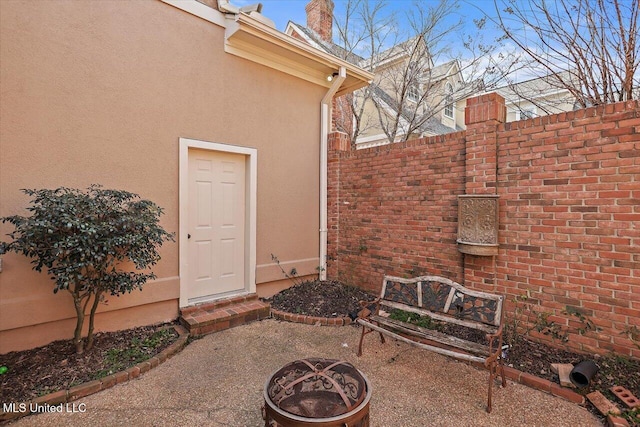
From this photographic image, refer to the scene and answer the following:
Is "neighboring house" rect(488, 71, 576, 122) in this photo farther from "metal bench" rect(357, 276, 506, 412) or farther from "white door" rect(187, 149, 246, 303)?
"white door" rect(187, 149, 246, 303)

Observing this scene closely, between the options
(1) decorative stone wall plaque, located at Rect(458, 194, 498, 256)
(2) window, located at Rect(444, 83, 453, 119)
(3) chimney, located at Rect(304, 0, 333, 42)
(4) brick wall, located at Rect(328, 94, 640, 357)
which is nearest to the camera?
(4) brick wall, located at Rect(328, 94, 640, 357)

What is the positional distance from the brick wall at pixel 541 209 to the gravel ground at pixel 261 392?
1092 mm

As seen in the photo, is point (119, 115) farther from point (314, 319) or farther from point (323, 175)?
point (314, 319)

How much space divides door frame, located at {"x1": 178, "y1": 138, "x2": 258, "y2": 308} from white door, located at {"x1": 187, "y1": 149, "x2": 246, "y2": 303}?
0.09 metres

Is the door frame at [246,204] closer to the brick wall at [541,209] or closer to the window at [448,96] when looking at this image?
the brick wall at [541,209]

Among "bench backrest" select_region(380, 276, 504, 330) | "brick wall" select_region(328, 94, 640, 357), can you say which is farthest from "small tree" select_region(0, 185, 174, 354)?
"brick wall" select_region(328, 94, 640, 357)

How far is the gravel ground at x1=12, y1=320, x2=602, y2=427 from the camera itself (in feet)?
8.18

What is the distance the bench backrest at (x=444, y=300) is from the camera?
3109mm

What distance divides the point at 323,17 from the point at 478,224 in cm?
791

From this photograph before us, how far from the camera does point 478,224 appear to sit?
12.5 ft

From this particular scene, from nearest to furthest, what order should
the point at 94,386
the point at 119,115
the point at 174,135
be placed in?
the point at 94,386, the point at 119,115, the point at 174,135

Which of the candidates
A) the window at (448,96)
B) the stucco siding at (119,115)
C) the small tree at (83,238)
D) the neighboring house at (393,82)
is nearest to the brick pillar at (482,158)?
the stucco siding at (119,115)

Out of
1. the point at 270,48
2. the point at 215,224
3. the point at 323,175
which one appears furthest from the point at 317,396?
the point at 270,48

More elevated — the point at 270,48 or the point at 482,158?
the point at 270,48
